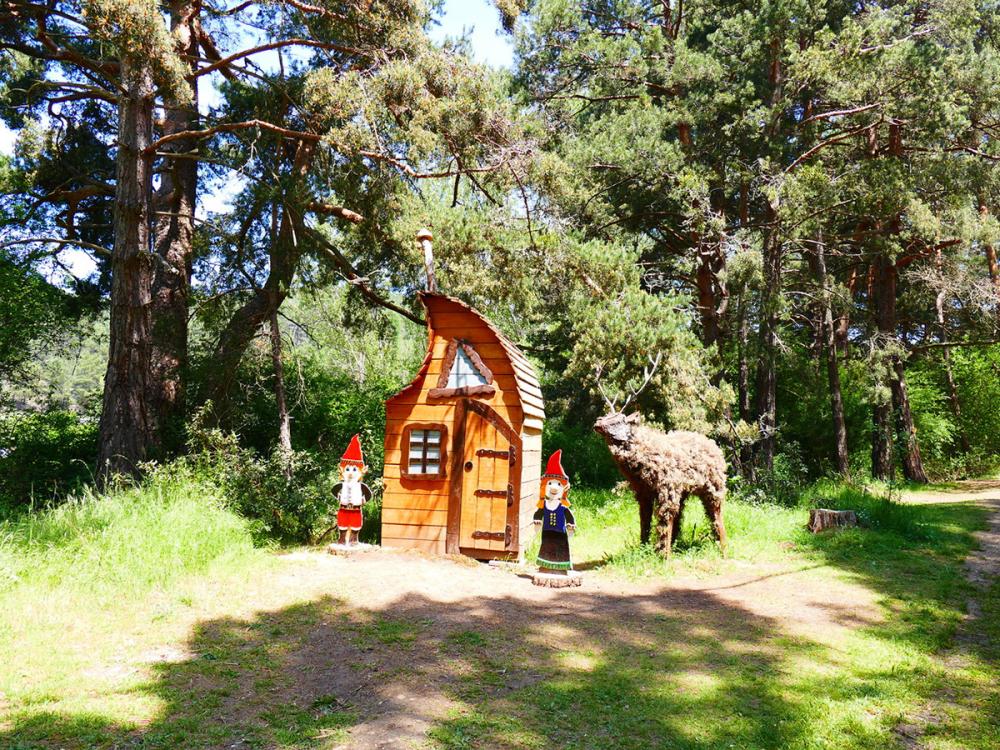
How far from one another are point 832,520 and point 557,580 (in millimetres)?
4325

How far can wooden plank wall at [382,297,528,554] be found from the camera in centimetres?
788

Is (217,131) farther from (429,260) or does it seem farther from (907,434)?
(907,434)

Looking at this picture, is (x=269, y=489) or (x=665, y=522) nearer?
(x=665, y=522)

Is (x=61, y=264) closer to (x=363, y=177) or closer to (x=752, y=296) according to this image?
(x=363, y=177)

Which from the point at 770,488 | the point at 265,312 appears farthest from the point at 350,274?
the point at 770,488

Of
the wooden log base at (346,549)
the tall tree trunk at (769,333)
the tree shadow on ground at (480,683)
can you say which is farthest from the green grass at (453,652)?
the tall tree trunk at (769,333)

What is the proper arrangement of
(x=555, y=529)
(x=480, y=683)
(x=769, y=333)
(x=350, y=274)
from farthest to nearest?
1. (x=769, y=333)
2. (x=350, y=274)
3. (x=555, y=529)
4. (x=480, y=683)

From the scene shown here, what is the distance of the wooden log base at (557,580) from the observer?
647 cm

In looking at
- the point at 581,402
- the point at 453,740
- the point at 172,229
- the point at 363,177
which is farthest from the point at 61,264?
the point at 453,740

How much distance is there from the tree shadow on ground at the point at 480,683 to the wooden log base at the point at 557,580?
2.61 ft

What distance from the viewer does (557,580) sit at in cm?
647

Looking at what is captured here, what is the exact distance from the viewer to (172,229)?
1088 cm

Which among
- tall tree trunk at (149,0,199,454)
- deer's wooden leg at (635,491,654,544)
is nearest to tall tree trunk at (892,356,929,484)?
deer's wooden leg at (635,491,654,544)

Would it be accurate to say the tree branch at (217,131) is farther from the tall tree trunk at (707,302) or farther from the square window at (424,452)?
the tall tree trunk at (707,302)
